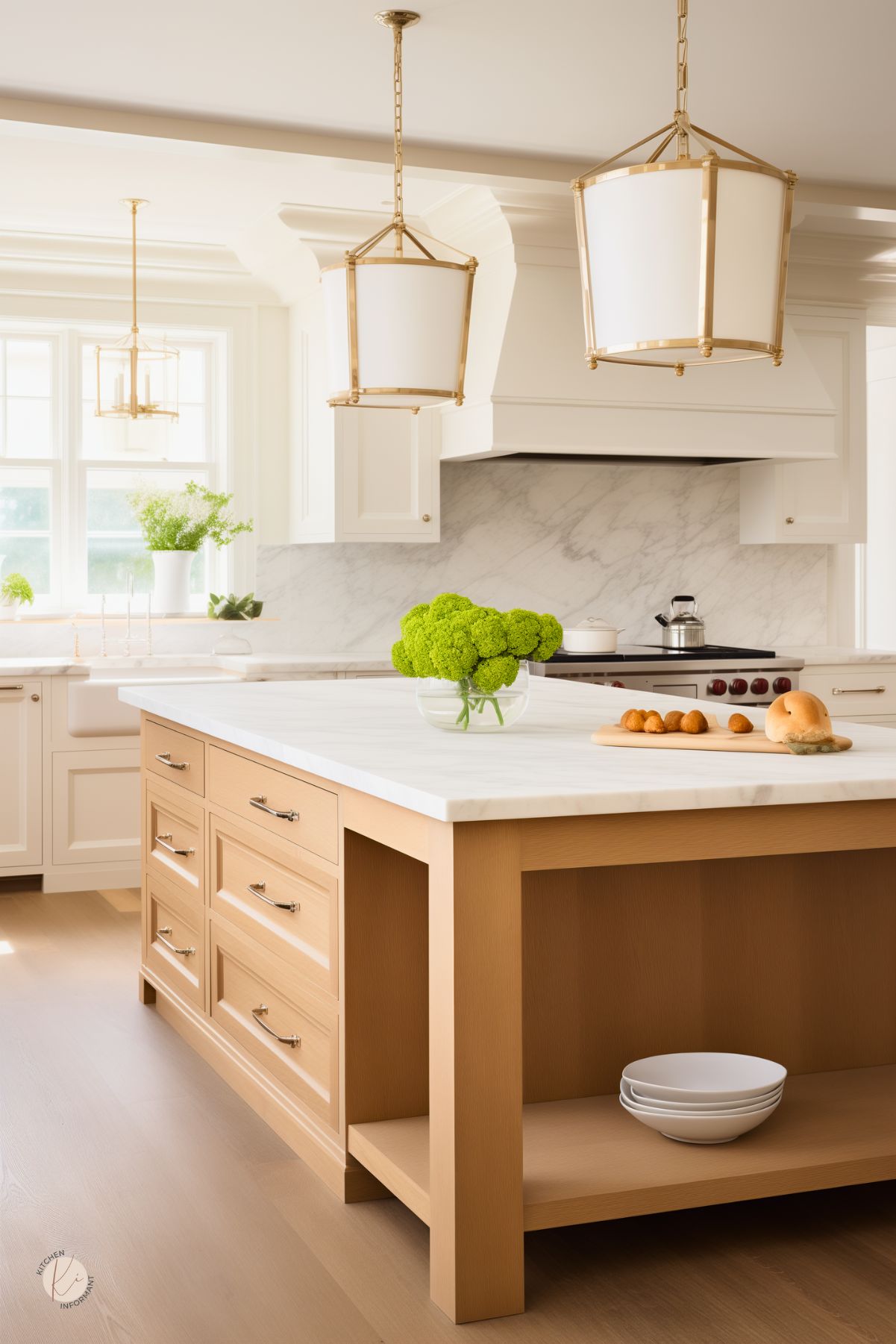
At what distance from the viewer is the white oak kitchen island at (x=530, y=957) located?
2.05 m

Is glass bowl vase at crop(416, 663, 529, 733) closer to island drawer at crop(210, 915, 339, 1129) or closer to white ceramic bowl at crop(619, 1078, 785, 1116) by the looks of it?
island drawer at crop(210, 915, 339, 1129)

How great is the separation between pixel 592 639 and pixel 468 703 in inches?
113

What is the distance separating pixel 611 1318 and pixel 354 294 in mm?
2109

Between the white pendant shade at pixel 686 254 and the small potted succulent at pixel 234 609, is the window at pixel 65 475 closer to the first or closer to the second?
the small potted succulent at pixel 234 609

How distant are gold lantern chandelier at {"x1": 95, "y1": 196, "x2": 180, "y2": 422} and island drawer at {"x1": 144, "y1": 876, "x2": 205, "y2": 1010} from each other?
2158mm

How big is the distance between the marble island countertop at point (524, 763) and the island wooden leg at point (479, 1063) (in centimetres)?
9

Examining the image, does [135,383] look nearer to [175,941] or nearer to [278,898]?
[175,941]

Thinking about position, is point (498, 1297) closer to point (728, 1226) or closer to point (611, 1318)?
point (611, 1318)

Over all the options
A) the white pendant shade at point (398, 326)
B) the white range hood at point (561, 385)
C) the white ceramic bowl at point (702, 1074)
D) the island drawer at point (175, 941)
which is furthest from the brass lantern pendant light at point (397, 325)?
the white range hood at point (561, 385)

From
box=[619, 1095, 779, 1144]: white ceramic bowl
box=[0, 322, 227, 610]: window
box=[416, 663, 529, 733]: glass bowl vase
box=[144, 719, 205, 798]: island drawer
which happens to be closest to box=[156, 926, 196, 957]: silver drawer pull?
box=[144, 719, 205, 798]: island drawer

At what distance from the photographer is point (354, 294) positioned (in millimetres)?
3078

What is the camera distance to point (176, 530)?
589 centimetres

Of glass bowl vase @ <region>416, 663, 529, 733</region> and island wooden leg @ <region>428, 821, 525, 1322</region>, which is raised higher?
glass bowl vase @ <region>416, 663, 529, 733</region>

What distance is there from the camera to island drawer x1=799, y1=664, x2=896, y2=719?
595 cm
